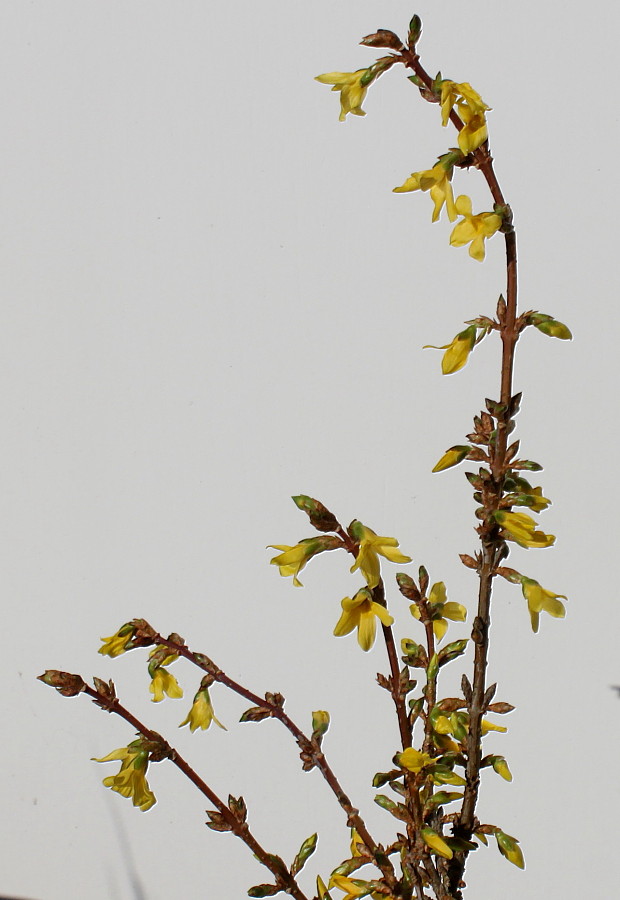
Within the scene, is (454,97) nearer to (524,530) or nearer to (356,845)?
(524,530)

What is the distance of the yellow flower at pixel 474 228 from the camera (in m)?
0.48

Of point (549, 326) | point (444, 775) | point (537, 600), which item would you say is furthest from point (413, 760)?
point (549, 326)

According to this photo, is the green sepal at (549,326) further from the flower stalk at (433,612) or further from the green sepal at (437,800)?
the green sepal at (437,800)

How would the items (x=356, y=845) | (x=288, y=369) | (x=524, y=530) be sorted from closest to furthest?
(x=524, y=530) → (x=356, y=845) → (x=288, y=369)

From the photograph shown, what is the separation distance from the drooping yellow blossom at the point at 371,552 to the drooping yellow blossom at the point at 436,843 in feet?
0.52

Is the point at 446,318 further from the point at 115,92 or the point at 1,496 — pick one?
the point at 1,496

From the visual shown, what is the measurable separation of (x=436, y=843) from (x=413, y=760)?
0.05m

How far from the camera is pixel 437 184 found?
50cm

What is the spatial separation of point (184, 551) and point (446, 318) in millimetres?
446

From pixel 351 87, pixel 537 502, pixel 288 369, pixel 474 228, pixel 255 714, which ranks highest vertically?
pixel 288 369

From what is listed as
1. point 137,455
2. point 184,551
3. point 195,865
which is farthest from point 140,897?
point 137,455

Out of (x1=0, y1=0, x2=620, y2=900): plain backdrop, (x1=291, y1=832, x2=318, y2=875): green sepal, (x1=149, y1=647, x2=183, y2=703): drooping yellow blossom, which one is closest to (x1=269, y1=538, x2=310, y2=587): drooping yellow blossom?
(x1=149, y1=647, x2=183, y2=703): drooping yellow blossom

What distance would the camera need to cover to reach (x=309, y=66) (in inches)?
37.2

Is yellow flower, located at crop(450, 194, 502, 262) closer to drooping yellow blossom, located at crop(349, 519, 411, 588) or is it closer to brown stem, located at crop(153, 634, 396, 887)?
drooping yellow blossom, located at crop(349, 519, 411, 588)
